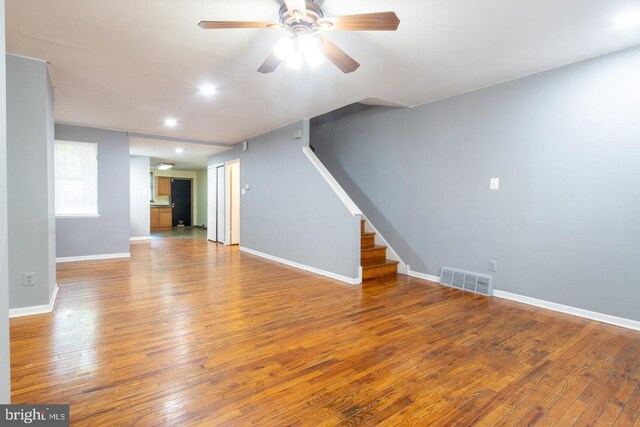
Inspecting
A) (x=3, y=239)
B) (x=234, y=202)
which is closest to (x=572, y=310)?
(x=3, y=239)

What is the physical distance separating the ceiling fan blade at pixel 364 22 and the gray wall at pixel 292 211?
2537 mm

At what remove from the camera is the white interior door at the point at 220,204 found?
779 centimetres

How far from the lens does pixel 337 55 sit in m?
2.21

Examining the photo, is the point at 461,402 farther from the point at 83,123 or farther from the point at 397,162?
the point at 83,123

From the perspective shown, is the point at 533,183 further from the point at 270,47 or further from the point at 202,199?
the point at 202,199

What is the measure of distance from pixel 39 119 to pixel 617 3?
475cm

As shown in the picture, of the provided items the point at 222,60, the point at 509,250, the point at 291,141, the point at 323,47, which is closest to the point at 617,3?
the point at 323,47

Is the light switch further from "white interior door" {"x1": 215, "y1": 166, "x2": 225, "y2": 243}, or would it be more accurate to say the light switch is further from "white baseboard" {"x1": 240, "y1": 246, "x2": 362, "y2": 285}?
"white interior door" {"x1": 215, "y1": 166, "x2": 225, "y2": 243}

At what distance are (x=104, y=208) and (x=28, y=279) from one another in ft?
10.2

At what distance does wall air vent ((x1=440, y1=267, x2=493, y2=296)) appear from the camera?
11.9 ft

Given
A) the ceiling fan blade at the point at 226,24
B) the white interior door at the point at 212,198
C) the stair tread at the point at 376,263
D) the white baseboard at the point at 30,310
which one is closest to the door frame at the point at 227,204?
the white interior door at the point at 212,198

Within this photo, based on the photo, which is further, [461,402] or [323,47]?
[323,47]

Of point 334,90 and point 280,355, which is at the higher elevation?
point 334,90

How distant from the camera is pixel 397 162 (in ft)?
15.4
